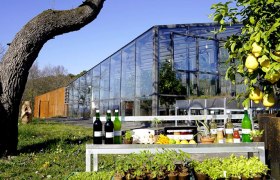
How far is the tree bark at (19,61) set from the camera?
5785 millimetres

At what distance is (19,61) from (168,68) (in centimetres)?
631

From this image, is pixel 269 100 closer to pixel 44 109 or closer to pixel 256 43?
pixel 256 43

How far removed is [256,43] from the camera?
5.57 ft

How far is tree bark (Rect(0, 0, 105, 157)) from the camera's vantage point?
5.79m


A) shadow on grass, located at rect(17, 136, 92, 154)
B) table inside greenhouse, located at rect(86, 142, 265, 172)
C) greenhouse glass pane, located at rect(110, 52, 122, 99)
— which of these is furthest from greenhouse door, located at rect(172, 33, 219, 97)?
table inside greenhouse, located at rect(86, 142, 265, 172)

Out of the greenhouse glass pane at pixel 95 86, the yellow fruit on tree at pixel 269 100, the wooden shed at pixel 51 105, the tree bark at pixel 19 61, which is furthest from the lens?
the wooden shed at pixel 51 105

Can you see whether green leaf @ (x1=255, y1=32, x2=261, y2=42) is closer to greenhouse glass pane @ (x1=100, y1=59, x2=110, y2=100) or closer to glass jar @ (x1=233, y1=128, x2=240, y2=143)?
glass jar @ (x1=233, y1=128, x2=240, y2=143)

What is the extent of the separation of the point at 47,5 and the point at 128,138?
14.1 ft

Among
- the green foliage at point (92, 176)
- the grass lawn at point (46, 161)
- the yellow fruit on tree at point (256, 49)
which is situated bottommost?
the grass lawn at point (46, 161)

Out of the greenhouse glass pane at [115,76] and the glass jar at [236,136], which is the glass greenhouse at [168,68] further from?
the glass jar at [236,136]

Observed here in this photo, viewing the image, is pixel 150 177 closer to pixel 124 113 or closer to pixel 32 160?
pixel 32 160

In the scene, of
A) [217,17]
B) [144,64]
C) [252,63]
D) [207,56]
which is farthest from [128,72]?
[252,63]

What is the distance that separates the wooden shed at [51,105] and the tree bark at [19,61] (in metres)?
19.9

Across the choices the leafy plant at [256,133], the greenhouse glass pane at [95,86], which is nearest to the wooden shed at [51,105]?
the greenhouse glass pane at [95,86]
